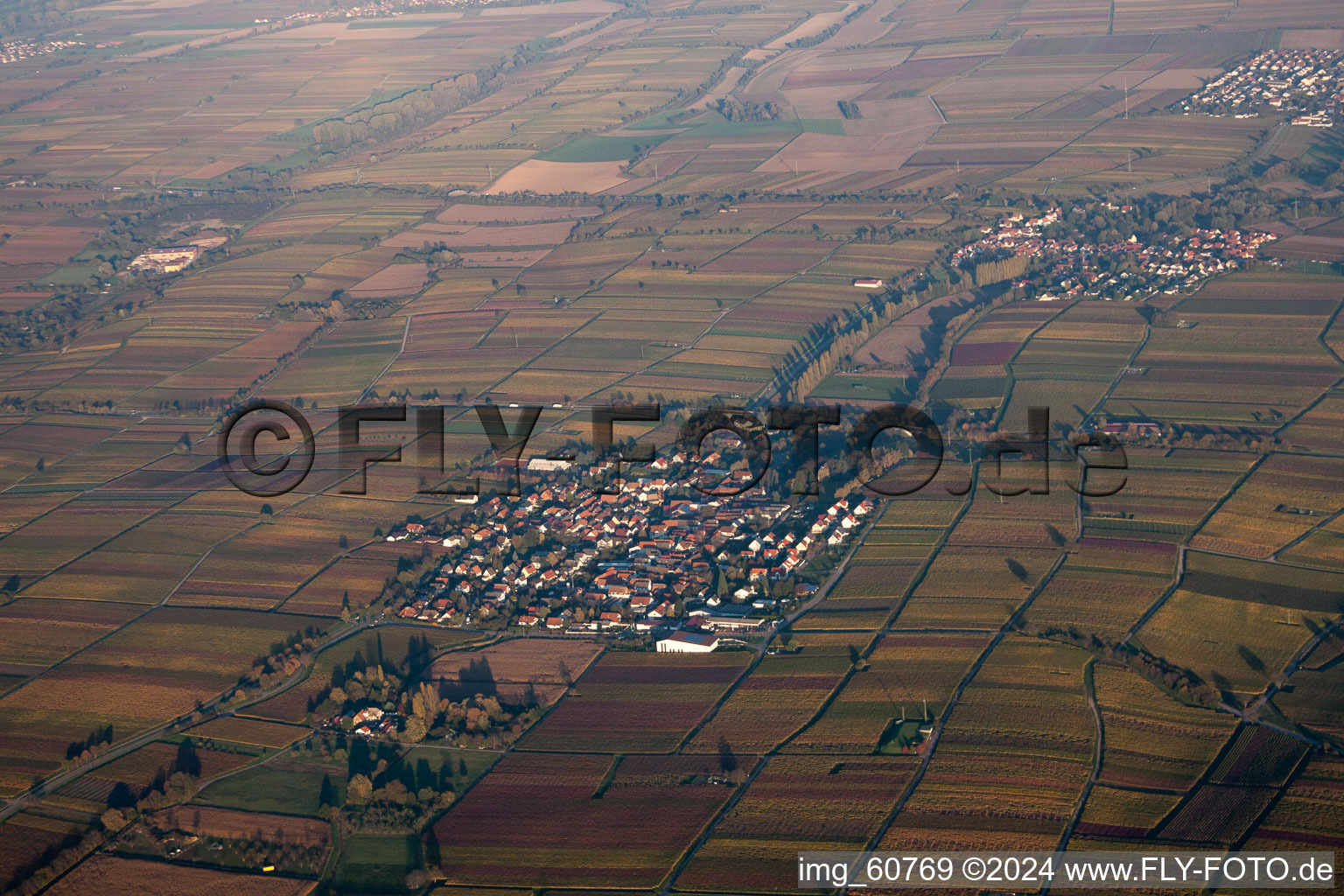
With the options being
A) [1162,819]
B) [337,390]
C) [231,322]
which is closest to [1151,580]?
[1162,819]

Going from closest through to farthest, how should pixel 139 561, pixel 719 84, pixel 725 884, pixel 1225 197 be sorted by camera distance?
pixel 725 884 < pixel 139 561 < pixel 1225 197 < pixel 719 84

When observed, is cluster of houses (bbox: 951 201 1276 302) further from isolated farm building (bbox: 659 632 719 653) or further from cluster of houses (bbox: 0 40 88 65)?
cluster of houses (bbox: 0 40 88 65)

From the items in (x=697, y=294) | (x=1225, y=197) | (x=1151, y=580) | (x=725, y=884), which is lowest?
(x=725, y=884)

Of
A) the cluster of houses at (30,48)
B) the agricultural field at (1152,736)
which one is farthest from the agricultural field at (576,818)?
the cluster of houses at (30,48)

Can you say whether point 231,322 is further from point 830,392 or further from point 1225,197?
point 1225,197

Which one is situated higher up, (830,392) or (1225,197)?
(1225,197)

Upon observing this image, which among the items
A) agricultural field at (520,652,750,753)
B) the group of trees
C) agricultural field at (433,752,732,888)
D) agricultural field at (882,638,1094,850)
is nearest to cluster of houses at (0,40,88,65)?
the group of trees
